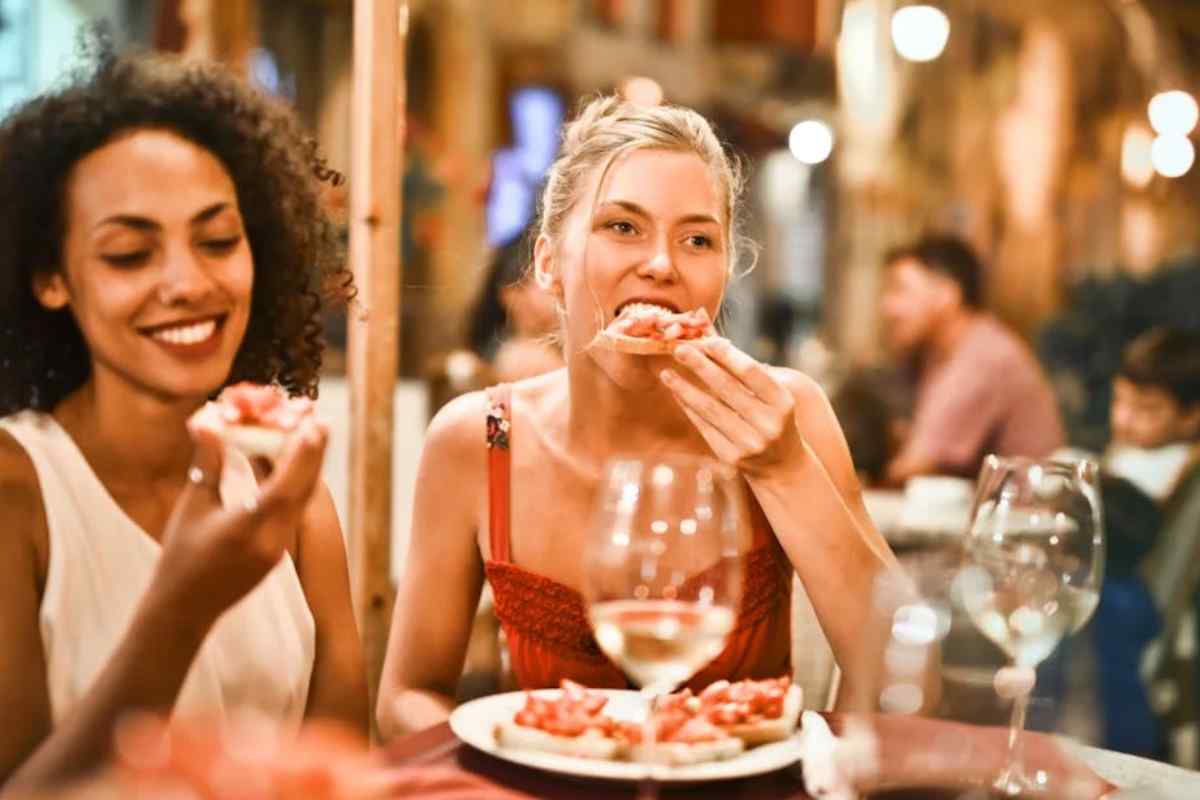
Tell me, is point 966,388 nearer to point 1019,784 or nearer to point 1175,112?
point 1019,784

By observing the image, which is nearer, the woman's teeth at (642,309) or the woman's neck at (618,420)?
the woman's teeth at (642,309)

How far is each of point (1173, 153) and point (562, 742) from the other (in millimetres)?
12807

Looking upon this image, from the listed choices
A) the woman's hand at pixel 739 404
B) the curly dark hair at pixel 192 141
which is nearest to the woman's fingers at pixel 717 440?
the woman's hand at pixel 739 404

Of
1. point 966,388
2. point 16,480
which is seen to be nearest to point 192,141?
point 16,480

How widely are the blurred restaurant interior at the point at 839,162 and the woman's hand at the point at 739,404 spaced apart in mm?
685

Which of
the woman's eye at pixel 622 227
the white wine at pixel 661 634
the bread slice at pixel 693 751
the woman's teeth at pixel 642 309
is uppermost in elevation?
the woman's eye at pixel 622 227

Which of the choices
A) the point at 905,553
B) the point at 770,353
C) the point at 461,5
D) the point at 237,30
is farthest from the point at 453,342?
the point at 905,553

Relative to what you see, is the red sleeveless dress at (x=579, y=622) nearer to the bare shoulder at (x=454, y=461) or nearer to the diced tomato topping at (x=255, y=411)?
the bare shoulder at (x=454, y=461)

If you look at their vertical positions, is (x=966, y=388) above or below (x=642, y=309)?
below

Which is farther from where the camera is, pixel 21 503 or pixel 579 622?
pixel 579 622

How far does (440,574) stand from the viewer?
270 cm

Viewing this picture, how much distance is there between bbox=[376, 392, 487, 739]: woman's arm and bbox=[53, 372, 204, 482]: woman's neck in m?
0.69

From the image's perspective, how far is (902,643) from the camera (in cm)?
126

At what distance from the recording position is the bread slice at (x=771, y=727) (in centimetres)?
171
